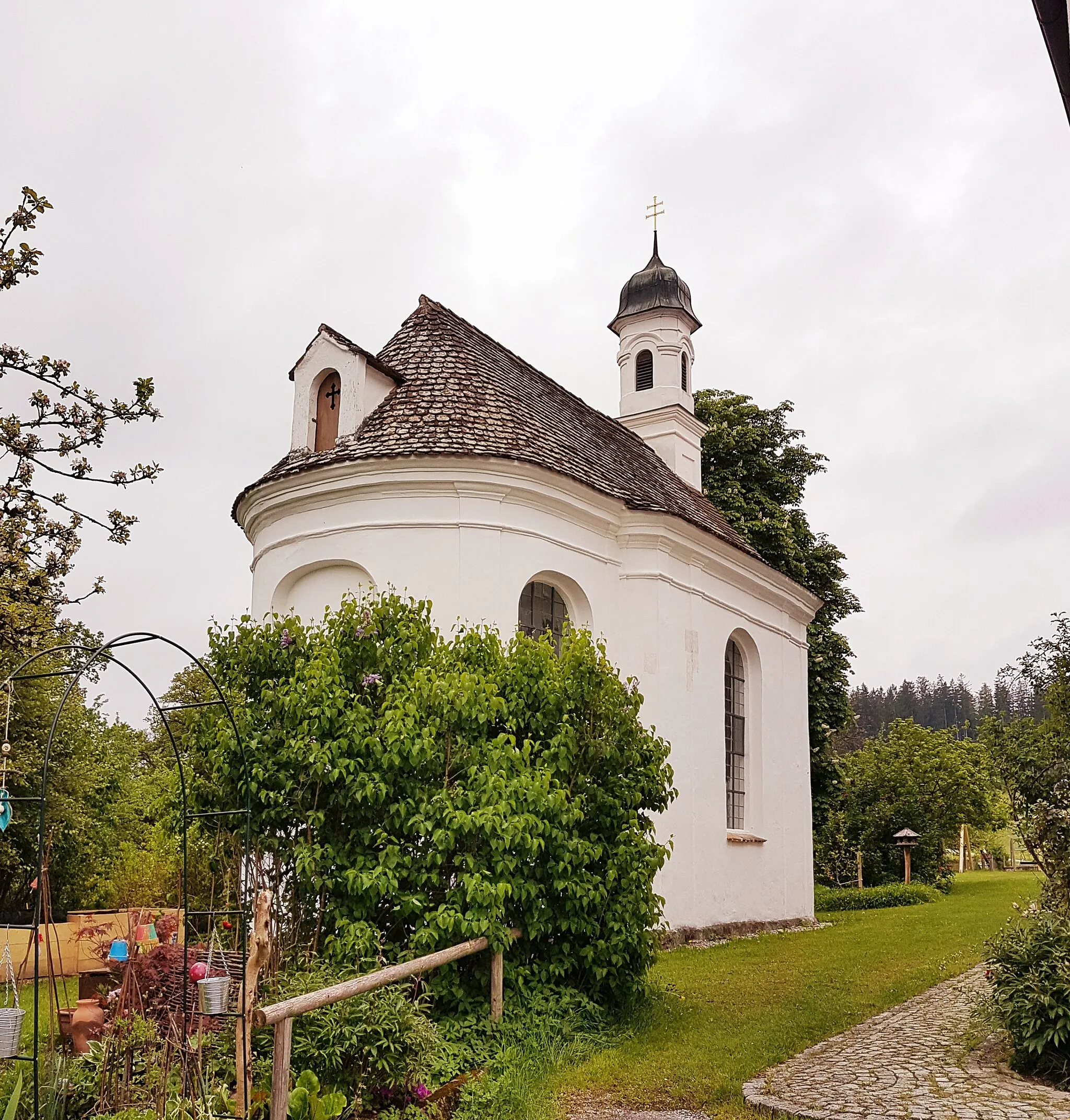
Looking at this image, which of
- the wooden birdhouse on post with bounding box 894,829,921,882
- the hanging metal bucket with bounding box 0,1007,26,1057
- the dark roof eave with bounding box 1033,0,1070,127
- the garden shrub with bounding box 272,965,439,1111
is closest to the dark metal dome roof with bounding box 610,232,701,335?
the dark roof eave with bounding box 1033,0,1070,127

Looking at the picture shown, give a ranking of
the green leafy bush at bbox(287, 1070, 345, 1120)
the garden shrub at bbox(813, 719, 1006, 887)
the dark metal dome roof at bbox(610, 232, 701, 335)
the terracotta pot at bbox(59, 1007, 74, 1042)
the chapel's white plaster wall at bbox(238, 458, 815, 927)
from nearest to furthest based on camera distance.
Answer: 1. the green leafy bush at bbox(287, 1070, 345, 1120)
2. the terracotta pot at bbox(59, 1007, 74, 1042)
3. the chapel's white plaster wall at bbox(238, 458, 815, 927)
4. the dark metal dome roof at bbox(610, 232, 701, 335)
5. the garden shrub at bbox(813, 719, 1006, 887)

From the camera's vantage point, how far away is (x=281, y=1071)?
5.73 m

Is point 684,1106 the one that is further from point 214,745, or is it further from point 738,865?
point 738,865

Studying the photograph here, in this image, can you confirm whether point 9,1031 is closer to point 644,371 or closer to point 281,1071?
point 281,1071

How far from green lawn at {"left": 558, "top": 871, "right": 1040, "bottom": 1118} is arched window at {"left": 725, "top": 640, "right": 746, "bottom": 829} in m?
2.41

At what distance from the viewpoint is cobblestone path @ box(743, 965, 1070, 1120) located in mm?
6633

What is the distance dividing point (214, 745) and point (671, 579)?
8.89 m

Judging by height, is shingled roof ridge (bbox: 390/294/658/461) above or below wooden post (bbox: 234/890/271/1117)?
above

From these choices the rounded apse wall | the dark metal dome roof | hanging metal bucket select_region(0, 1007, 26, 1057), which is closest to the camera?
hanging metal bucket select_region(0, 1007, 26, 1057)

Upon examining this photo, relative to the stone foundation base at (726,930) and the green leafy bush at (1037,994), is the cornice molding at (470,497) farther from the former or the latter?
the green leafy bush at (1037,994)

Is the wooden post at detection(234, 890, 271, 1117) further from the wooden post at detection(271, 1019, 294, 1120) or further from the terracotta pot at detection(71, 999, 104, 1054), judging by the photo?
the terracotta pot at detection(71, 999, 104, 1054)

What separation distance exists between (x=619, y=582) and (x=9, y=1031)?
1161cm

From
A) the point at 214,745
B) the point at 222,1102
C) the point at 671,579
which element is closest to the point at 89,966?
the point at 214,745

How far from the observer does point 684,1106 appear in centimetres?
704
